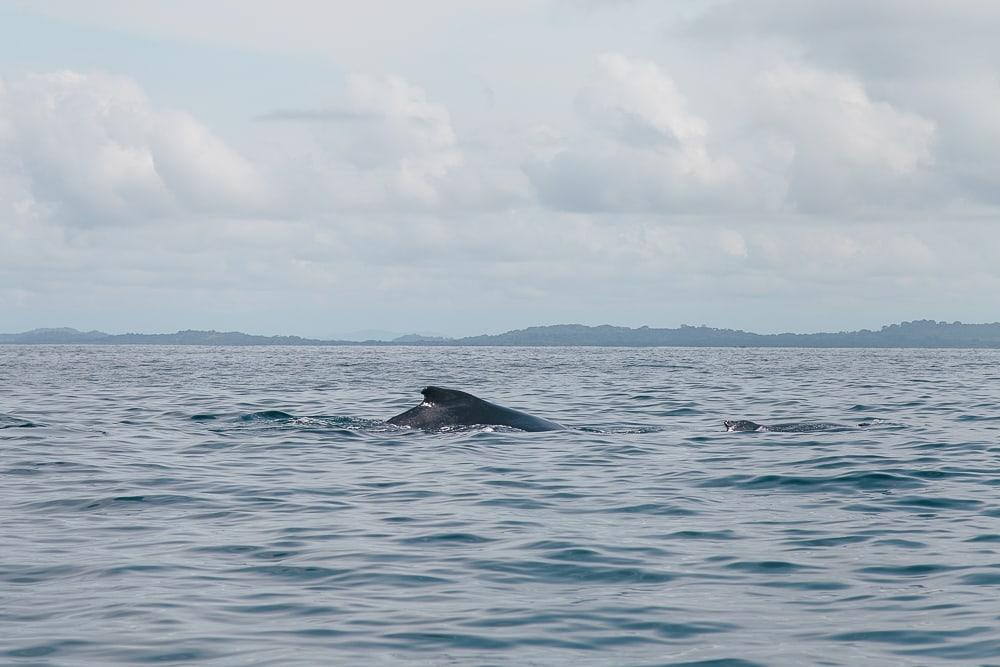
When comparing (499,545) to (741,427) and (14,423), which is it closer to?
(741,427)

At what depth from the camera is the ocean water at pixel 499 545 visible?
349 inches

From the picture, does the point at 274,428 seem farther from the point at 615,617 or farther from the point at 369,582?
the point at 615,617

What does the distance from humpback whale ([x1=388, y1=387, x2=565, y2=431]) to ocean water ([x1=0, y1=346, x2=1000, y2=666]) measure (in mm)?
562

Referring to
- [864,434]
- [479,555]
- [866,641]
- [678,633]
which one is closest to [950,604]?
[866,641]

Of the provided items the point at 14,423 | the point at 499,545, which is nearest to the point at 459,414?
the point at 14,423

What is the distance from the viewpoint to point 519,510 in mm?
14844

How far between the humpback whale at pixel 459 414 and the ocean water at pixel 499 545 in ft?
1.84

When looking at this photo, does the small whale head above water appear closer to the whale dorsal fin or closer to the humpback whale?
the humpback whale

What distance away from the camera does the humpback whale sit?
24.0 meters

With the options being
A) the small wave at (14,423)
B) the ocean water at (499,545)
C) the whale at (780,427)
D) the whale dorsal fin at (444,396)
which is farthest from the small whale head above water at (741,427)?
the small wave at (14,423)

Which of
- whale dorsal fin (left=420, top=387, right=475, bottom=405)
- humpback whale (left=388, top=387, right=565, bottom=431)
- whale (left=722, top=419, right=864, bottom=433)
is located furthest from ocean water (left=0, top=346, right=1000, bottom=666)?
whale dorsal fin (left=420, top=387, right=475, bottom=405)

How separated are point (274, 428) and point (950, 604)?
17982mm

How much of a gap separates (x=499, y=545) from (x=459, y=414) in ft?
38.0

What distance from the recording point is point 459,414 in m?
24.1
